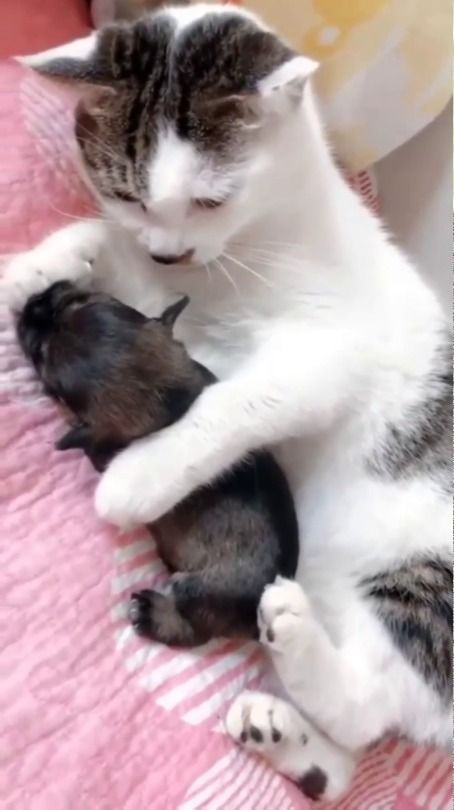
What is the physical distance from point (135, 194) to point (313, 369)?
348 millimetres

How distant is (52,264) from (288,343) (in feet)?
1.19

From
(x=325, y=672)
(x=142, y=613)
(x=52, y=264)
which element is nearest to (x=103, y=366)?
(x=52, y=264)

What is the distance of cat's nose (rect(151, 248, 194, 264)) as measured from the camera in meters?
1.28

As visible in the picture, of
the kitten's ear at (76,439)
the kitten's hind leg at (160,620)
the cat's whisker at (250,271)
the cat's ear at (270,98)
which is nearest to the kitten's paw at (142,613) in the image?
the kitten's hind leg at (160,620)

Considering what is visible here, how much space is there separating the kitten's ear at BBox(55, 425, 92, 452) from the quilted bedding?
0.06m

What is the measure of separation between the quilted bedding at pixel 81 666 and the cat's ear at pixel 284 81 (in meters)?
0.43

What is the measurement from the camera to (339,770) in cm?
130

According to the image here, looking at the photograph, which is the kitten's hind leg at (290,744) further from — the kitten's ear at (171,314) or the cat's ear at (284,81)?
the cat's ear at (284,81)

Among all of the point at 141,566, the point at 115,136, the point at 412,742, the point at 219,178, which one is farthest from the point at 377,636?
the point at 115,136

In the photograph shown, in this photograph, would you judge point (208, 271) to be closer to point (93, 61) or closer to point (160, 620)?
point (93, 61)

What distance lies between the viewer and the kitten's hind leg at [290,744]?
1210 mm

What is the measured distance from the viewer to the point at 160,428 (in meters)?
1.29

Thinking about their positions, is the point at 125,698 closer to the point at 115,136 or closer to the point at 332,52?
the point at 115,136

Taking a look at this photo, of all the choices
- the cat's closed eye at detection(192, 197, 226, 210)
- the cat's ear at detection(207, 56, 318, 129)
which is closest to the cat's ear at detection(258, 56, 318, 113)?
the cat's ear at detection(207, 56, 318, 129)
